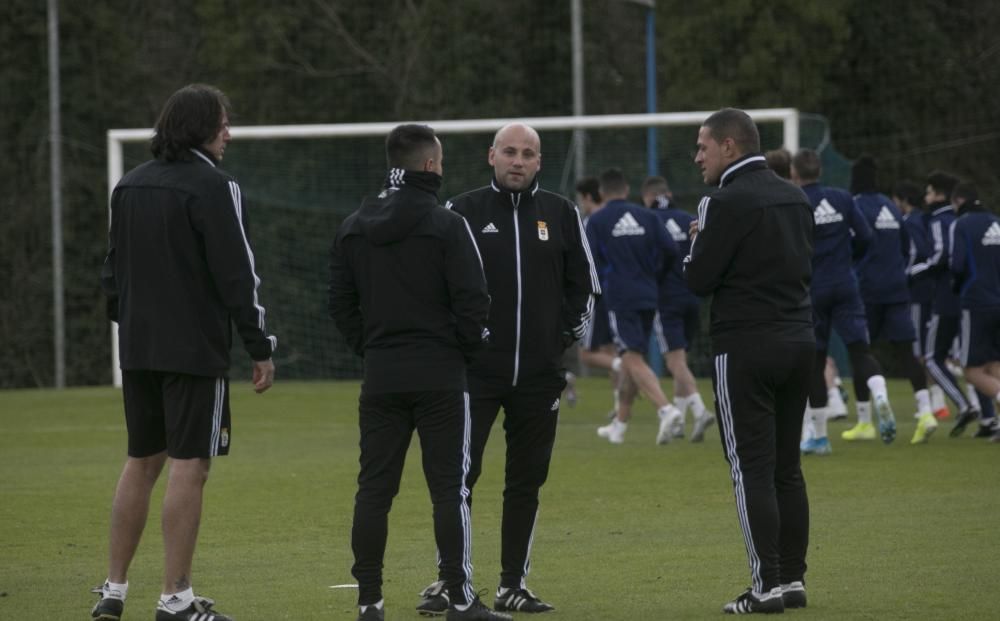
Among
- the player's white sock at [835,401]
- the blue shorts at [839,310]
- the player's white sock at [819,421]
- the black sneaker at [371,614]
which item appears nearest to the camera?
the black sneaker at [371,614]

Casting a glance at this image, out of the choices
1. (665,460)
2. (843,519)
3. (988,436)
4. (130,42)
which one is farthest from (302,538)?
(130,42)

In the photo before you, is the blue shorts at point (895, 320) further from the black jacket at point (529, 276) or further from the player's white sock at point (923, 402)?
the black jacket at point (529, 276)

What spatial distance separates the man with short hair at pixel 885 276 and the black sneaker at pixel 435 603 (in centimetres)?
865

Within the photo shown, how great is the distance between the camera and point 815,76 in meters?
29.8

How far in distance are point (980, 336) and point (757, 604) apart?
26.1 ft

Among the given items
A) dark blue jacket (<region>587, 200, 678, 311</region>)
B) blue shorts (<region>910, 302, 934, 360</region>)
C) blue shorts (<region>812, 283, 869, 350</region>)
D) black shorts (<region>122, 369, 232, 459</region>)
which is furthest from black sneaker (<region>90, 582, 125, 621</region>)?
blue shorts (<region>910, 302, 934, 360</region>)

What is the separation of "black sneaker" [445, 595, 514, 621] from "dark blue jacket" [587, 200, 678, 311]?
805 centimetres

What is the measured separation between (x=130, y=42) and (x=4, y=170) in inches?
139

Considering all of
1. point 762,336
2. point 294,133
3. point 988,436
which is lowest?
point 988,436

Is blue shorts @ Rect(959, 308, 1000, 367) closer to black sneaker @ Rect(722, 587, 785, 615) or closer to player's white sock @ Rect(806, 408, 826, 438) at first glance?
player's white sock @ Rect(806, 408, 826, 438)

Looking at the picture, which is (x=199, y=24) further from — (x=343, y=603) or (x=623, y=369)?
(x=343, y=603)

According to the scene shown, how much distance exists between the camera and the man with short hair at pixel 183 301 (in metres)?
6.79

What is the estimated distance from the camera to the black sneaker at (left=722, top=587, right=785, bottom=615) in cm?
691

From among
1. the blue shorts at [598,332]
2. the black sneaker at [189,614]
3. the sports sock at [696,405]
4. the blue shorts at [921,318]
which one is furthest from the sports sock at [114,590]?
the blue shorts at [921,318]
